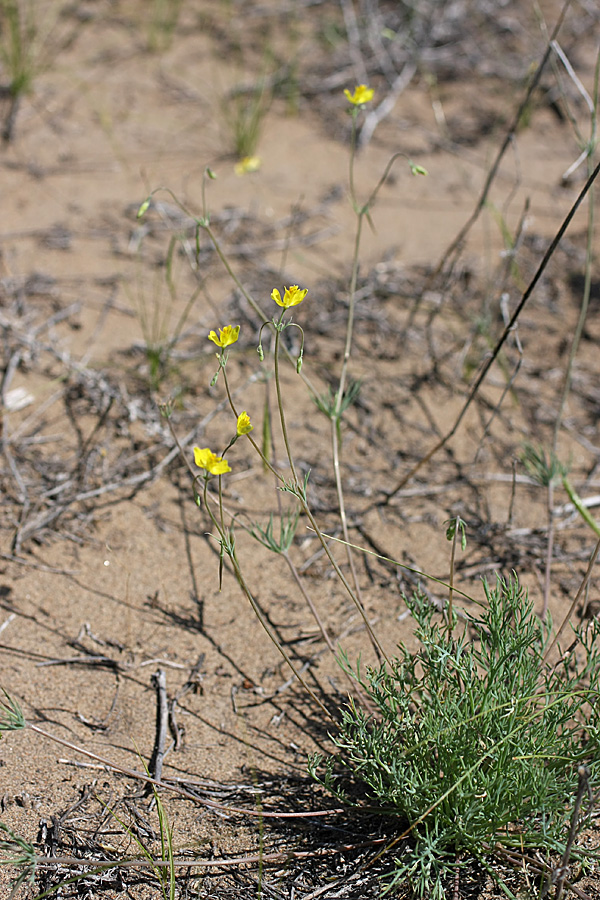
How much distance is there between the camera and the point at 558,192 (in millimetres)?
3896

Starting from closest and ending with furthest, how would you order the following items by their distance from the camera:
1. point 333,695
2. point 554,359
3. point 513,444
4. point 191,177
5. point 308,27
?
point 333,695 < point 513,444 < point 554,359 < point 191,177 < point 308,27

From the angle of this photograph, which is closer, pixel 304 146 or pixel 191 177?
pixel 191 177

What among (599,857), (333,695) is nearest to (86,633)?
(333,695)

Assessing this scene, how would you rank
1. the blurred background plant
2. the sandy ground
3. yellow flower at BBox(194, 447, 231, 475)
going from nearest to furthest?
1. yellow flower at BBox(194, 447, 231, 475)
2. the sandy ground
3. the blurred background plant

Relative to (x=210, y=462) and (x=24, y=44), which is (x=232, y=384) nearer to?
(x=210, y=462)

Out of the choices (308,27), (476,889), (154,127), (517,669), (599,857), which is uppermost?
(308,27)

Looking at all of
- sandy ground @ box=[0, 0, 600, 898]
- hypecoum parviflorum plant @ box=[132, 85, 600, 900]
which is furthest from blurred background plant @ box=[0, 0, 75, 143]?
hypecoum parviflorum plant @ box=[132, 85, 600, 900]

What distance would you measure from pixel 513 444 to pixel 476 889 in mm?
1504

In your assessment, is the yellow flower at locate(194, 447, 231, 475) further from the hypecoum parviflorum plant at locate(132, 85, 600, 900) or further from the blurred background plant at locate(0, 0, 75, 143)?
the blurred background plant at locate(0, 0, 75, 143)

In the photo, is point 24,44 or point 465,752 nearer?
point 465,752

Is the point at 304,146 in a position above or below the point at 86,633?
above

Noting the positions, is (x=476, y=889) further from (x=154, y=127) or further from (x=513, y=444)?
(x=154, y=127)

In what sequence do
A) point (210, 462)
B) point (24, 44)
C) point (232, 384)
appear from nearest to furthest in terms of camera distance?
point (210, 462)
point (232, 384)
point (24, 44)

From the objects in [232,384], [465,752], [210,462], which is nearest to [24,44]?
[232,384]
